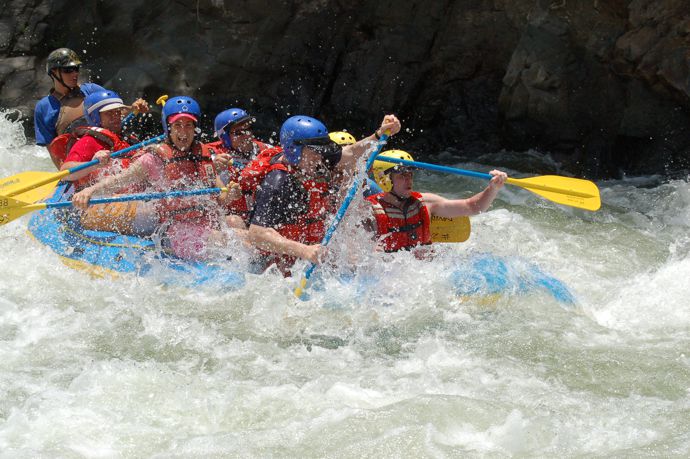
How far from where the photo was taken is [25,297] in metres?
5.71

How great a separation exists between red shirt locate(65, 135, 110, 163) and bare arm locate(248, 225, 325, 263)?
6.08 feet

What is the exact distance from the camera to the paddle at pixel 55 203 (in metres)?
5.76

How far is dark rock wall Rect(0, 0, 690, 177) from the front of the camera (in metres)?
9.26

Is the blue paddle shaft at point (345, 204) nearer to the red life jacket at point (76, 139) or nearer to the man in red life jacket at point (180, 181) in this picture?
the man in red life jacket at point (180, 181)

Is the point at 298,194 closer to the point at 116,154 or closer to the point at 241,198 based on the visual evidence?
the point at 241,198

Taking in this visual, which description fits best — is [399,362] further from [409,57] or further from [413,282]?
[409,57]

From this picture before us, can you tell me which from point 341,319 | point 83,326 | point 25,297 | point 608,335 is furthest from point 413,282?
point 25,297

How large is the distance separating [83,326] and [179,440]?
157cm

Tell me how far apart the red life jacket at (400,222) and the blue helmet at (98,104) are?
7.40ft

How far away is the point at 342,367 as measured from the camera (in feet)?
15.2

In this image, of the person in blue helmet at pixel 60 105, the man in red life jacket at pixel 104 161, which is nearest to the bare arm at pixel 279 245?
the man in red life jacket at pixel 104 161

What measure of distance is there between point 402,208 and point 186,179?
1.57 meters

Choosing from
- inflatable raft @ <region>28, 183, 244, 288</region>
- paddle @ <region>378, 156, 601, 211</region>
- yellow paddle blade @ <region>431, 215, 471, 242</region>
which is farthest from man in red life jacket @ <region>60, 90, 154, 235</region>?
paddle @ <region>378, 156, 601, 211</region>

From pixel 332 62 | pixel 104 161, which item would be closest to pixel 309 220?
pixel 104 161
